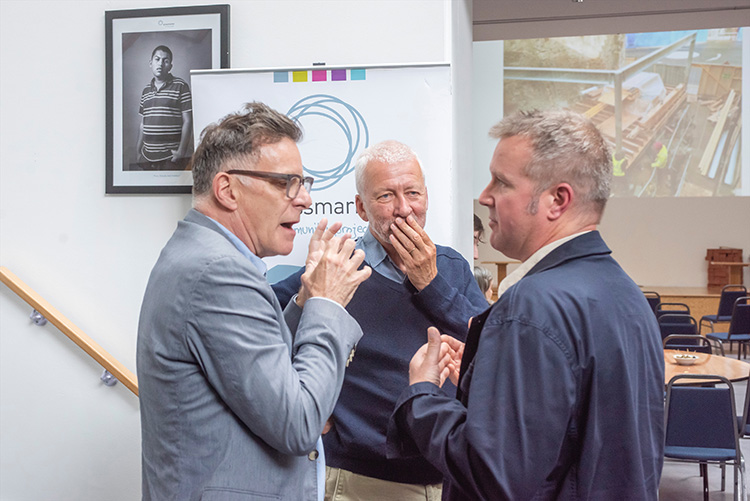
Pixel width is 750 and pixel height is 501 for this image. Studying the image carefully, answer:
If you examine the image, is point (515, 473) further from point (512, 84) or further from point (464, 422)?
point (512, 84)

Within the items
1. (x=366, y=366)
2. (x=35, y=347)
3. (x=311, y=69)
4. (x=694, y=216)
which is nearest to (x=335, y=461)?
(x=366, y=366)

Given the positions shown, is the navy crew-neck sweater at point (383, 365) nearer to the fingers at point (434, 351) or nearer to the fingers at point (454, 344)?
the fingers at point (454, 344)

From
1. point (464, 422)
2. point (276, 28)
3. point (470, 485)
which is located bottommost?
point (470, 485)

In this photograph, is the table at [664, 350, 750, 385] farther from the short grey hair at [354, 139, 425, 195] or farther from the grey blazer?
the grey blazer

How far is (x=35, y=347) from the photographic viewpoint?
291cm

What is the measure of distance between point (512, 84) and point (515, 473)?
41.0 ft

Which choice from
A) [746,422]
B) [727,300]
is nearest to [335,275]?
[746,422]

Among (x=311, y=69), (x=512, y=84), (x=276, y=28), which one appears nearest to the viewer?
(x=311, y=69)

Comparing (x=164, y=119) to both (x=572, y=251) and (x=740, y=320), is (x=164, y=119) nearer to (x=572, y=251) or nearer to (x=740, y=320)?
(x=572, y=251)

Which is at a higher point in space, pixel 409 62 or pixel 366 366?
pixel 409 62

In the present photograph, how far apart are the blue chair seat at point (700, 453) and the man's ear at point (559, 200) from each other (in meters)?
3.23

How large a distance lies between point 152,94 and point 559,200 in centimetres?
205

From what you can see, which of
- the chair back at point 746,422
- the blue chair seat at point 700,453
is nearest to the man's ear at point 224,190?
the blue chair seat at point 700,453

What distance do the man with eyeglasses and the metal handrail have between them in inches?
57.1
